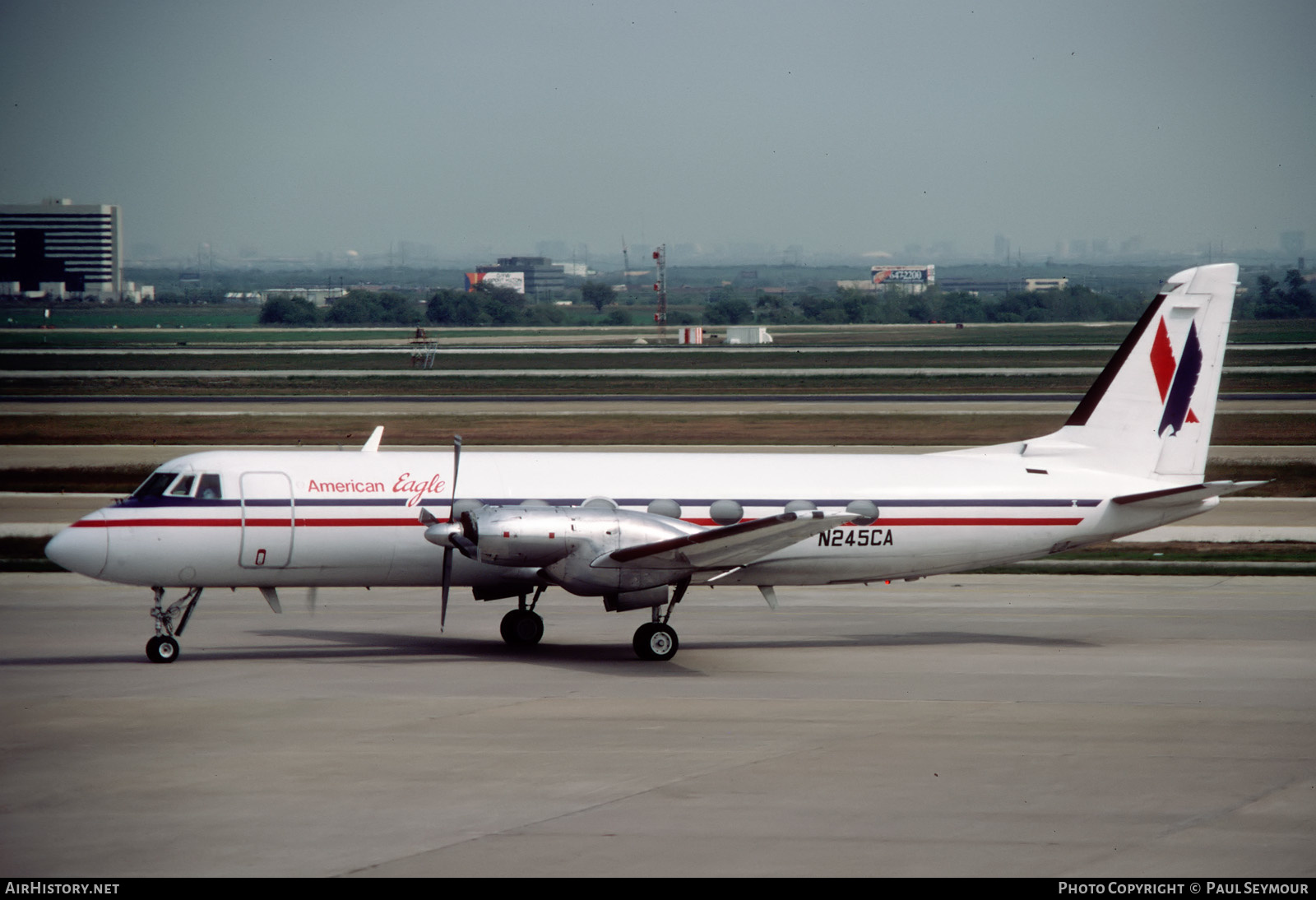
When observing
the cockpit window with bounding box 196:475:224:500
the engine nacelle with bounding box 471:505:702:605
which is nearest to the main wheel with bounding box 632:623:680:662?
the engine nacelle with bounding box 471:505:702:605

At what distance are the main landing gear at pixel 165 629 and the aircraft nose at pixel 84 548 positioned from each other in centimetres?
102

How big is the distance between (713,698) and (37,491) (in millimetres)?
30859

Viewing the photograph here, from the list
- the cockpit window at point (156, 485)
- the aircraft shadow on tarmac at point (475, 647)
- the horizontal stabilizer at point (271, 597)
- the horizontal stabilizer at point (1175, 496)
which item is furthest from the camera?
the horizontal stabilizer at point (1175, 496)

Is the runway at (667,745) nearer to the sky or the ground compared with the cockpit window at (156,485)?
nearer to the ground

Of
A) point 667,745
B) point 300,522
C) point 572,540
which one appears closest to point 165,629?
point 300,522

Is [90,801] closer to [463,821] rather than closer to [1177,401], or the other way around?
[463,821]

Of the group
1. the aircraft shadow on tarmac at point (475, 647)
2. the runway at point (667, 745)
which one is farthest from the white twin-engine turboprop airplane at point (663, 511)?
the runway at point (667, 745)

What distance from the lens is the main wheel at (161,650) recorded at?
68.7 ft

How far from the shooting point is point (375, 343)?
14338cm

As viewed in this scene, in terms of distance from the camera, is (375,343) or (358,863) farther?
(375,343)

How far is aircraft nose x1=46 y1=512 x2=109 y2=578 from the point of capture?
68.0 ft

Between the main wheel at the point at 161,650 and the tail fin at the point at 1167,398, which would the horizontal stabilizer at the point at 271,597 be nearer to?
the main wheel at the point at 161,650
